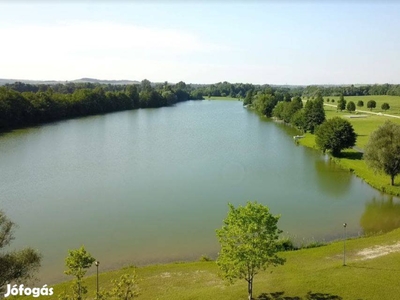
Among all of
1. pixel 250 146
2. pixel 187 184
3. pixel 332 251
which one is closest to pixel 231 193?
pixel 187 184

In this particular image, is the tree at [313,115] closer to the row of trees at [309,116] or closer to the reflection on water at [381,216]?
the row of trees at [309,116]

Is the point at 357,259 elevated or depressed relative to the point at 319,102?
depressed

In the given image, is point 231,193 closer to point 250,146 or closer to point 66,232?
point 66,232

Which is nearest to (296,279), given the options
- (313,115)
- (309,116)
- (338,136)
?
(338,136)

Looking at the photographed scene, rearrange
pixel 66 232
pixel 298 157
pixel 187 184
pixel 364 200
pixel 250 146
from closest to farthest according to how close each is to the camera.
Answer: pixel 66 232 → pixel 364 200 → pixel 187 184 → pixel 298 157 → pixel 250 146

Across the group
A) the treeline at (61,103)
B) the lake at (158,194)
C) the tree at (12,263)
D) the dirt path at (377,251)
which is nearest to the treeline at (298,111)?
the lake at (158,194)

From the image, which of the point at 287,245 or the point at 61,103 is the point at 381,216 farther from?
the point at 61,103

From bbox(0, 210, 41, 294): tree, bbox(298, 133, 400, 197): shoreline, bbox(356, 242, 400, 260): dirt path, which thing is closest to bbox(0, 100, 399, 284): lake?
bbox(298, 133, 400, 197): shoreline
